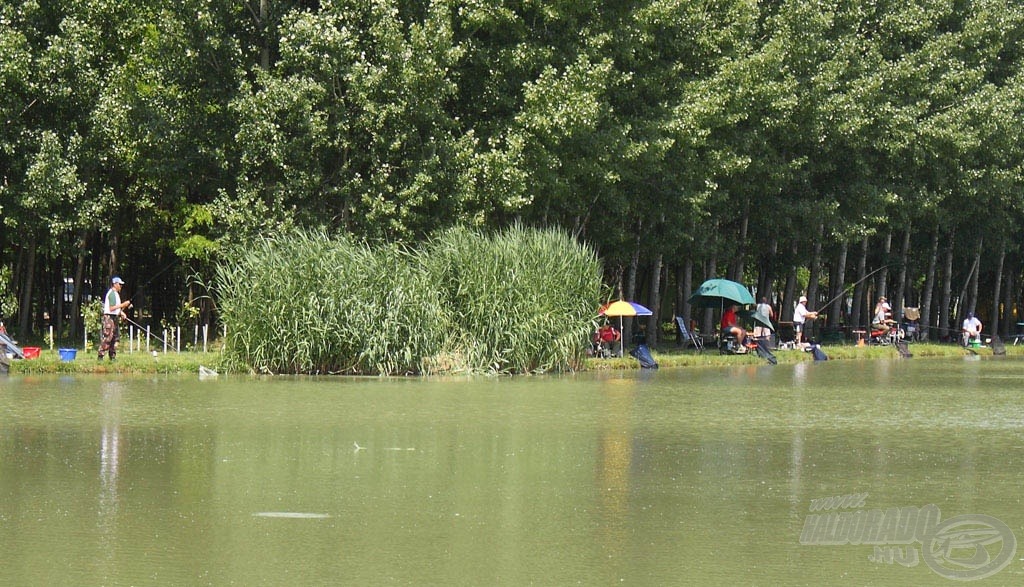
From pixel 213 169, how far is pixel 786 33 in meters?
17.4

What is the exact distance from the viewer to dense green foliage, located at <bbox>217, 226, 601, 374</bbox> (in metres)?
27.9

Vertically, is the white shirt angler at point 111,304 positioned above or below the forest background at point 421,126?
below

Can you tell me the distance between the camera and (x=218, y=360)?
1112 inches

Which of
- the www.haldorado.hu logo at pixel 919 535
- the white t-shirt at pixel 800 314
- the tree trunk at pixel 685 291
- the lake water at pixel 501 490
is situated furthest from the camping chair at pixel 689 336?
the www.haldorado.hu logo at pixel 919 535

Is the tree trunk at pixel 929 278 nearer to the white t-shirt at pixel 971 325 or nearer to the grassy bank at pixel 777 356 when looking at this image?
the white t-shirt at pixel 971 325

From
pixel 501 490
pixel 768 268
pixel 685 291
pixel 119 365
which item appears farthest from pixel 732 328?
pixel 501 490

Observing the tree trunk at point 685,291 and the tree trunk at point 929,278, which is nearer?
the tree trunk at point 685,291

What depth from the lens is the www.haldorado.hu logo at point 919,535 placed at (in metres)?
9.32

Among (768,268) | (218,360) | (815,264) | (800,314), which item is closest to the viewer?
(218,360)

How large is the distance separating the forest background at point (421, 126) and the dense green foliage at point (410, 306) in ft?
10.6

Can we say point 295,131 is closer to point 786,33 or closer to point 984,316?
point 786,33

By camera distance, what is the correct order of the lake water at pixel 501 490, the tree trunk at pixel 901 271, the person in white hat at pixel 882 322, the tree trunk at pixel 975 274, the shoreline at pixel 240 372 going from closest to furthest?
the lake water at pixel 501 490, the shoreline at pixel 240 372, the person in white hat at pixel 882 322, the tree trunk at pixel 901 271, the tree trunk at pixel 975 274

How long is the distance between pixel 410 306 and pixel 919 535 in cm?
1886

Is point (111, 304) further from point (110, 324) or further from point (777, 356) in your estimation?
point (777, 356)
